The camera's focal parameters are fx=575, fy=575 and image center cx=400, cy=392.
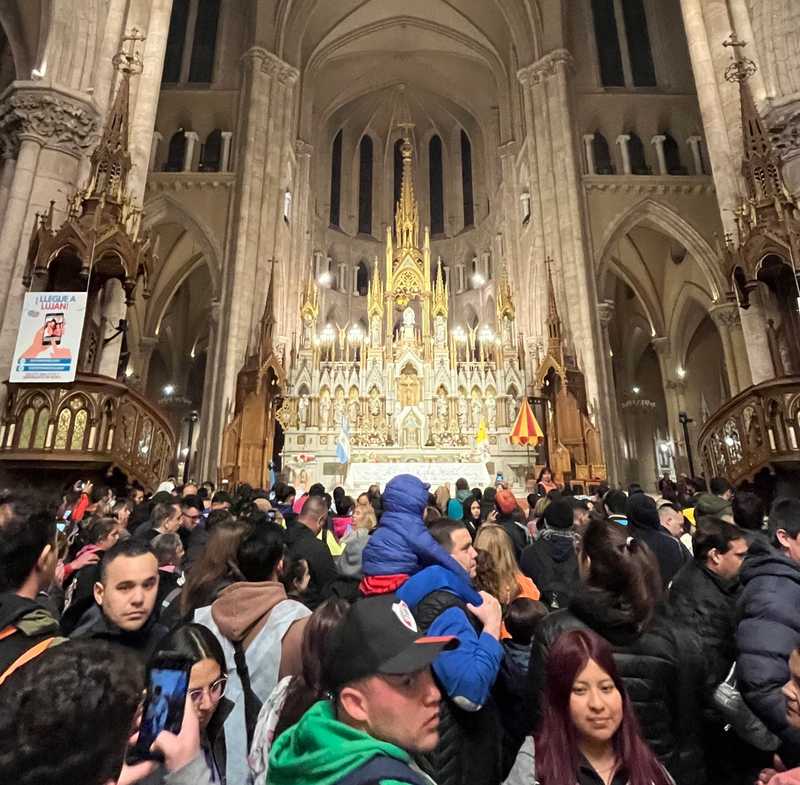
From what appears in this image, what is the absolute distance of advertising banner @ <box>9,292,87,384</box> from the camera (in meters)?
Result: 7.36

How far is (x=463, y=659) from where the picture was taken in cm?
177

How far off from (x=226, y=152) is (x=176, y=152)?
1.96 m

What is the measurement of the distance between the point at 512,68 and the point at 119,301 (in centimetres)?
2002

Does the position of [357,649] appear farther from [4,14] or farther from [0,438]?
[4,14]

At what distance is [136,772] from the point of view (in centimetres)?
121

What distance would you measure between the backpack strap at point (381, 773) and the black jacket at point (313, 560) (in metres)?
2.18

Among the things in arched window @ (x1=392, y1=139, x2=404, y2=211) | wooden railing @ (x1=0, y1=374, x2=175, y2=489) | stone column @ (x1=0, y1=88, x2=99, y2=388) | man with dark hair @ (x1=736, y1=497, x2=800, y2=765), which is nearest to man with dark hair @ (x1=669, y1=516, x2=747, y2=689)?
man with dark hair @ (x1=736, y1=497, x2=800, y2=765)

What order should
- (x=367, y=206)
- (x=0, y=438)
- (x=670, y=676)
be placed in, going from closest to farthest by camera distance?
(x=670, y=676) < (x=0, y=438) < (x=367, y=206)

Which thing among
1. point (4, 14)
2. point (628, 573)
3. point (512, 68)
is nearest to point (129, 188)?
point (4, 14)

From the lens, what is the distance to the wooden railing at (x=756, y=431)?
7.70 m

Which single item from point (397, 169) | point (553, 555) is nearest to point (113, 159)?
point (553, 555)

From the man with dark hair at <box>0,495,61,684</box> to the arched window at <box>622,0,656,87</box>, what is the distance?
2395 cm

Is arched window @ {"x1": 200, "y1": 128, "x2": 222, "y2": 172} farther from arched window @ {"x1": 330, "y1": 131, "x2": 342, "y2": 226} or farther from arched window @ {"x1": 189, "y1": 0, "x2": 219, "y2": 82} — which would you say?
arched window @ {"x1": 330, "y1": 131, "x2": 342, "y2": 226}

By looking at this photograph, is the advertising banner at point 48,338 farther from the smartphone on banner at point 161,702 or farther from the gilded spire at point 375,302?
the gilded spire at point 375,302
